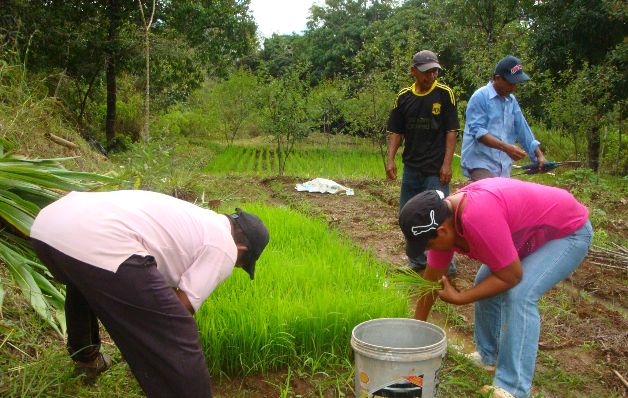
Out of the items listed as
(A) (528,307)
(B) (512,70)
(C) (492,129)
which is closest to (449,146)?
(C) (492,129)

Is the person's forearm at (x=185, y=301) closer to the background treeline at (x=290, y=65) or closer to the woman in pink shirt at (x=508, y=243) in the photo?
the woman in pink shirt at (x=508, y=243)

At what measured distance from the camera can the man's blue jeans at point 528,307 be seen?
8.02 feet

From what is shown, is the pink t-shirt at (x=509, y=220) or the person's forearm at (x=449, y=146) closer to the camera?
the pink t-shirt at (x=509, y=220)

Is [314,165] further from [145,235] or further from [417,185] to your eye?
[145,235]

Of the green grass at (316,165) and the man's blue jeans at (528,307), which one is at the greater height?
the man's blue jeans at (528,307)

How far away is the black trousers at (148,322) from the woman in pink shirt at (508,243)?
0.92 meters

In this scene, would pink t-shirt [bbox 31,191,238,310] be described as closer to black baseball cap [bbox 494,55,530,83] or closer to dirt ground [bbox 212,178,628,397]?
dirt ground [bbox 212,178,628,397]

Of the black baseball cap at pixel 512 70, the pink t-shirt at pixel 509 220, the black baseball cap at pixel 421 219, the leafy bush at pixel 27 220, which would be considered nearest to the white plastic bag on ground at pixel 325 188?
the black baseball cap at pixel 512 70

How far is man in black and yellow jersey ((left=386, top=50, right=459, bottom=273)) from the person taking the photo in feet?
14.4

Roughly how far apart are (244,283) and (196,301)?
145 centimetres

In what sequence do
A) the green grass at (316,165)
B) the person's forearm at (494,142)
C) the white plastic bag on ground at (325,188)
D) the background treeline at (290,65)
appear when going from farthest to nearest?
the green grass at (316,165) → the background treeline at (290,65) → the white plastic bag on ground at (325,188) → the person's forearm at (494,142)

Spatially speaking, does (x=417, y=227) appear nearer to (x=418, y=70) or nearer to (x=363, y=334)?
A: (x=363, y=334)

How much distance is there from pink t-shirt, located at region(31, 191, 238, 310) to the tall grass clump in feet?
2.53

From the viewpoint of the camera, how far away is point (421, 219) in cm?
222
